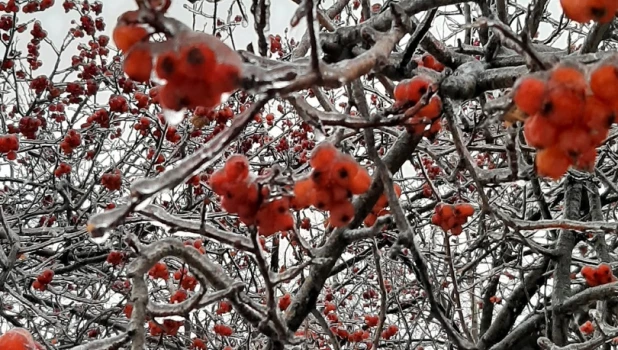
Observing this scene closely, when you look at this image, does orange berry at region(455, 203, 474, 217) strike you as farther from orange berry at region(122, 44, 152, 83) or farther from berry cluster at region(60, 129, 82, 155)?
berry cluster at region(60, 129, 82, 155)

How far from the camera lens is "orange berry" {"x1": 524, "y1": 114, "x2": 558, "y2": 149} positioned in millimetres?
1087

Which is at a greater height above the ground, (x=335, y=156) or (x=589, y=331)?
(x=589, y=331)

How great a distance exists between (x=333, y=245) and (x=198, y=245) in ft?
5.53

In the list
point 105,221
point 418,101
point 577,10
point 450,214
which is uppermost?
point 450,214

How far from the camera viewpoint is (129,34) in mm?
967

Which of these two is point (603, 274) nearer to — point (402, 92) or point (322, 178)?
point (402, 92)

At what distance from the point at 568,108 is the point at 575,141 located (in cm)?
7

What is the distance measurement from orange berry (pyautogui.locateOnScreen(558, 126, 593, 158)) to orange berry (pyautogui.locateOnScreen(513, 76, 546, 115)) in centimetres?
7

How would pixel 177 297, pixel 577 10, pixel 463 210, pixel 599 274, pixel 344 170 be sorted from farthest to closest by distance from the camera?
1. pixel 599 274
2. pixel 177 297
3. pixel 463 210
4. pixel 344 170
5. pixel 577 10

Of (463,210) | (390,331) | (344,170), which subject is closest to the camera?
(344,170)

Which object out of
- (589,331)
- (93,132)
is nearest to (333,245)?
(589,331)

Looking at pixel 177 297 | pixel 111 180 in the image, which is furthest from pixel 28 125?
pixel 177 297

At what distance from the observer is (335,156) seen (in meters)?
1.41

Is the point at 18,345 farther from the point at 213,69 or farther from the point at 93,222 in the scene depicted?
the point at 213,69
